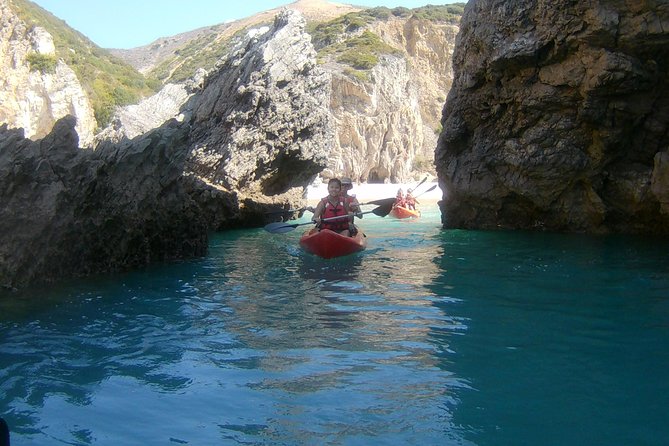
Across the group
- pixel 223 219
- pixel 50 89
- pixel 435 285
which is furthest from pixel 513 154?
pixel 50 89

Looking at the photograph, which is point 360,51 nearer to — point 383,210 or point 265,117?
point 265,117

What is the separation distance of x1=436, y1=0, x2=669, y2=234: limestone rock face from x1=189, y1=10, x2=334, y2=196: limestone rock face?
15.3 ft

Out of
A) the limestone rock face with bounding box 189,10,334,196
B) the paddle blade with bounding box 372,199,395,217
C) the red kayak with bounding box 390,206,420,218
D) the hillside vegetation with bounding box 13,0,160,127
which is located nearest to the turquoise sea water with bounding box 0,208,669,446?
the paddle blade with bounding box 372,199,395,217

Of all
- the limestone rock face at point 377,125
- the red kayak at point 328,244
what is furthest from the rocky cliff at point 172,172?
the limestone rock face at point 377,125

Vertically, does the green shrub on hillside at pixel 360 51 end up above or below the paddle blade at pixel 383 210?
above

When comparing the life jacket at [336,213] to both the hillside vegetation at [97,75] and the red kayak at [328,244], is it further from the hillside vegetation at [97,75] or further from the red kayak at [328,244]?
the hillside vegetation at [97,75]

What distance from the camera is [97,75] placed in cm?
4956

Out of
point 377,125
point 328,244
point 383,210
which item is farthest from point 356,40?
point 328,244

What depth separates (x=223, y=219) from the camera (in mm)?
17672

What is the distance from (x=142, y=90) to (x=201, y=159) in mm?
39233

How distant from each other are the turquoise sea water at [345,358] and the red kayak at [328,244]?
137 cm

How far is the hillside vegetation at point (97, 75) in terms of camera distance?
41250mm

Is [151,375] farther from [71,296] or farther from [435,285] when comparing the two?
[435,285]

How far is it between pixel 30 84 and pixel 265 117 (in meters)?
24.0
